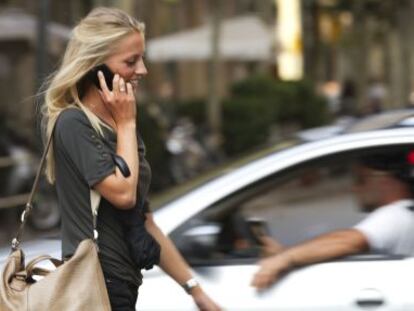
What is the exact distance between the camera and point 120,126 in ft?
11.0

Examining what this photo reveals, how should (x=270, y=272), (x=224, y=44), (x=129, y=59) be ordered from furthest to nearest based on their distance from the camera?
(x=224, y=44)
(x=270, y=272)
(x=129, y=59)

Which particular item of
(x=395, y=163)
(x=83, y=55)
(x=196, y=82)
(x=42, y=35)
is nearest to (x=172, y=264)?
(x=83, y=55)

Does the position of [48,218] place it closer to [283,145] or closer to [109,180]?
[283,145]

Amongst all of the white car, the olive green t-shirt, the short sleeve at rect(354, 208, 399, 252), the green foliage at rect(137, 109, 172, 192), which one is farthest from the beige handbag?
the green foliage at rect(137, 109, 172, 192)

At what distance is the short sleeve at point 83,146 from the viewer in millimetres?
3260

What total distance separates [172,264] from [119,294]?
1.28ft

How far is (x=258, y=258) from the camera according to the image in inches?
182

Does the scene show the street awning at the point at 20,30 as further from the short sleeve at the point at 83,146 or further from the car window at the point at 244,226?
the short sleeve at the point at 83,146

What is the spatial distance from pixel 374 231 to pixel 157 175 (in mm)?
11794

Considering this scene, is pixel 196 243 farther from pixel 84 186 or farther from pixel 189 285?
pixel 84 186

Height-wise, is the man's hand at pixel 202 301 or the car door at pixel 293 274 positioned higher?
the man's hand at pixel 202 301

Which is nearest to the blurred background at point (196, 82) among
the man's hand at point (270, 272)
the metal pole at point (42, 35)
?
the metal pole at point (42, 35)

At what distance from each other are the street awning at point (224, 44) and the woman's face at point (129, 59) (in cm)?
2051

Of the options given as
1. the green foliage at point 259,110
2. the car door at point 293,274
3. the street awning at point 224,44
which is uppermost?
the car door at point 293,274
